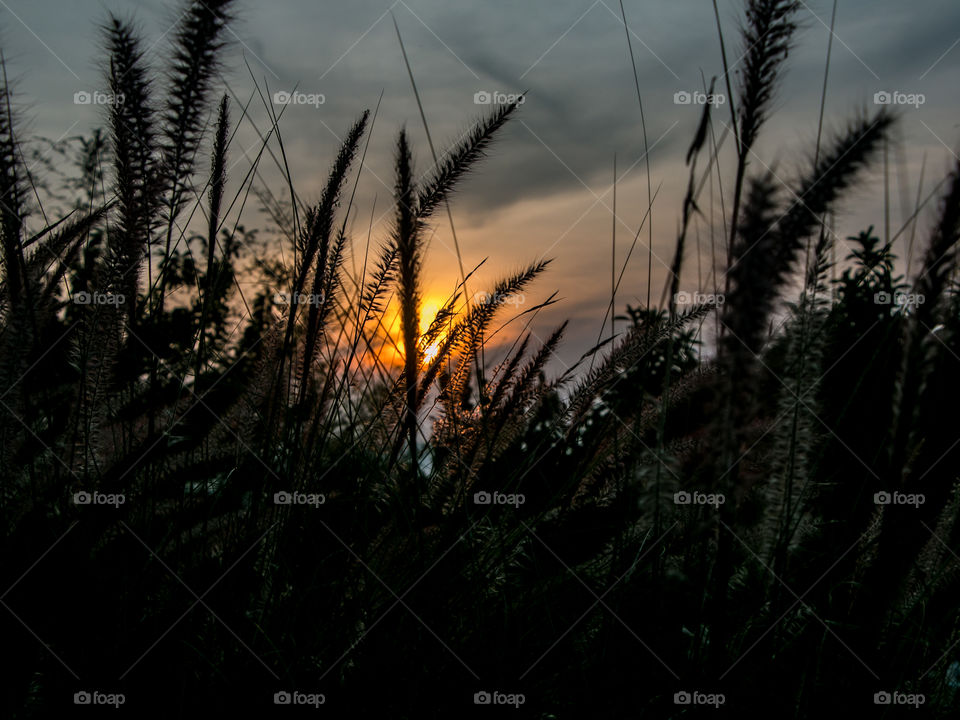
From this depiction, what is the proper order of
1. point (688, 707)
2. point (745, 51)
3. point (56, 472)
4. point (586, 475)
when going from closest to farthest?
point (745, 51) → point (688, 707) → point (56, 472) → point (586, 475)

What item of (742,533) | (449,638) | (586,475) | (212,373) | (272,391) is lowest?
(449,638)

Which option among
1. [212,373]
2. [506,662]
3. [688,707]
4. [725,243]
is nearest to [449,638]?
[506,662]

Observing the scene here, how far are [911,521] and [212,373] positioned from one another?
179 centimetres

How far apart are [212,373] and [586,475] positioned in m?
1.17

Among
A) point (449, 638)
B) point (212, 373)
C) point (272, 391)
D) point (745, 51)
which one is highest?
point (745, 51)

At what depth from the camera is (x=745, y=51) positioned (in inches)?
37.9

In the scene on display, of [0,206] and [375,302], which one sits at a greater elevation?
[0,206]

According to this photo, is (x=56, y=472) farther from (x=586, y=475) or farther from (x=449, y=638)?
(x=586, y=475)

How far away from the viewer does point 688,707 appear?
1.21 m

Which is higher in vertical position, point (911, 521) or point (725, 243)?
point (725, 243)

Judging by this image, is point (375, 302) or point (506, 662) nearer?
point (506, 662)

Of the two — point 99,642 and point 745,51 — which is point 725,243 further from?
point 99,642

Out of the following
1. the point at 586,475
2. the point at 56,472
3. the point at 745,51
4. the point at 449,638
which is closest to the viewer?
the point at 745,51

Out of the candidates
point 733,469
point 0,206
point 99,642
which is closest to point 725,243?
point 733,469
